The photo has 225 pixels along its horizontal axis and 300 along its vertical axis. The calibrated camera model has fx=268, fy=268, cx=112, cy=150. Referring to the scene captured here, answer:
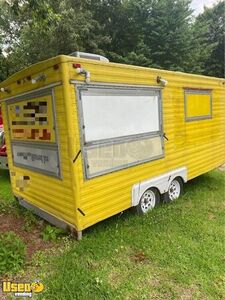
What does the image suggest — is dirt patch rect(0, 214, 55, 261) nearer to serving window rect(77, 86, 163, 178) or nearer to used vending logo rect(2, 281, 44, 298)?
used vending logo rect(2, 281, 44, 298)

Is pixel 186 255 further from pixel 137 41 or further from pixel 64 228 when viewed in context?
pixel 137 41

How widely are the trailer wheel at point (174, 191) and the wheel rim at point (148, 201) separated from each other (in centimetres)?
42

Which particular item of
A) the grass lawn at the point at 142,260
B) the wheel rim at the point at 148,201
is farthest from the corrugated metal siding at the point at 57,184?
the wheel rim at the point at 148,201

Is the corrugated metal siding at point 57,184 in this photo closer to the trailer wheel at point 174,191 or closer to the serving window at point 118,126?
the serving window at point 118,126

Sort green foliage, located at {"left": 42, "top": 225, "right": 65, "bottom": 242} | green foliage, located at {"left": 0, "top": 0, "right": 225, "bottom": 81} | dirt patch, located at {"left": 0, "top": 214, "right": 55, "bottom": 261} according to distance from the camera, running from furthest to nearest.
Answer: green foliage, located at {"left": 0, "top": 0, "right": 225, "bottom": 81} < green foliage, located at {"left": 42, "top": 225, "right": 65, "bottom": 242} < dirt patch, located at {"left": 0, "top": 214, "right": 55, "bottom": 261}

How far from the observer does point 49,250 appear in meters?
3.91

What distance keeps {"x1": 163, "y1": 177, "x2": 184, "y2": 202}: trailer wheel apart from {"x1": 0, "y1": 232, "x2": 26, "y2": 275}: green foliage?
2925 millimetres

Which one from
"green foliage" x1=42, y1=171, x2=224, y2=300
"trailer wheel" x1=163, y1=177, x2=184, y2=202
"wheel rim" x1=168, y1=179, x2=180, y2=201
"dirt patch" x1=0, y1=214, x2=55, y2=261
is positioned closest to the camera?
"green foliage" x1=42, y1=171, x2=224, y2=300

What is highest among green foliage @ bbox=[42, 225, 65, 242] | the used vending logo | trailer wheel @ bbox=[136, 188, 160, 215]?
trailer wheel @ bbox=[136, 188, 160, 215]

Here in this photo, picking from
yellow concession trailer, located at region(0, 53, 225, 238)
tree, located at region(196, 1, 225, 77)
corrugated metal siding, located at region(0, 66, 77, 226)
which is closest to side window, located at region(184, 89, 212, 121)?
yellow concession trailer, located at region(0, 53, 225, 238)

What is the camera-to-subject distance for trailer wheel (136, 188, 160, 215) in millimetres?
4891

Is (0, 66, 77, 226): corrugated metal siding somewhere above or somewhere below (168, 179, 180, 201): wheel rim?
above

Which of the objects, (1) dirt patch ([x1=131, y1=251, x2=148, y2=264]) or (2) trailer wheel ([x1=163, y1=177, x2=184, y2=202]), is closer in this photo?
(1) dirt patch ([x1=131, y1=251, x2=148, y2=264])

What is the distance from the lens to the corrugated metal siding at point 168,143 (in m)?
3.90
